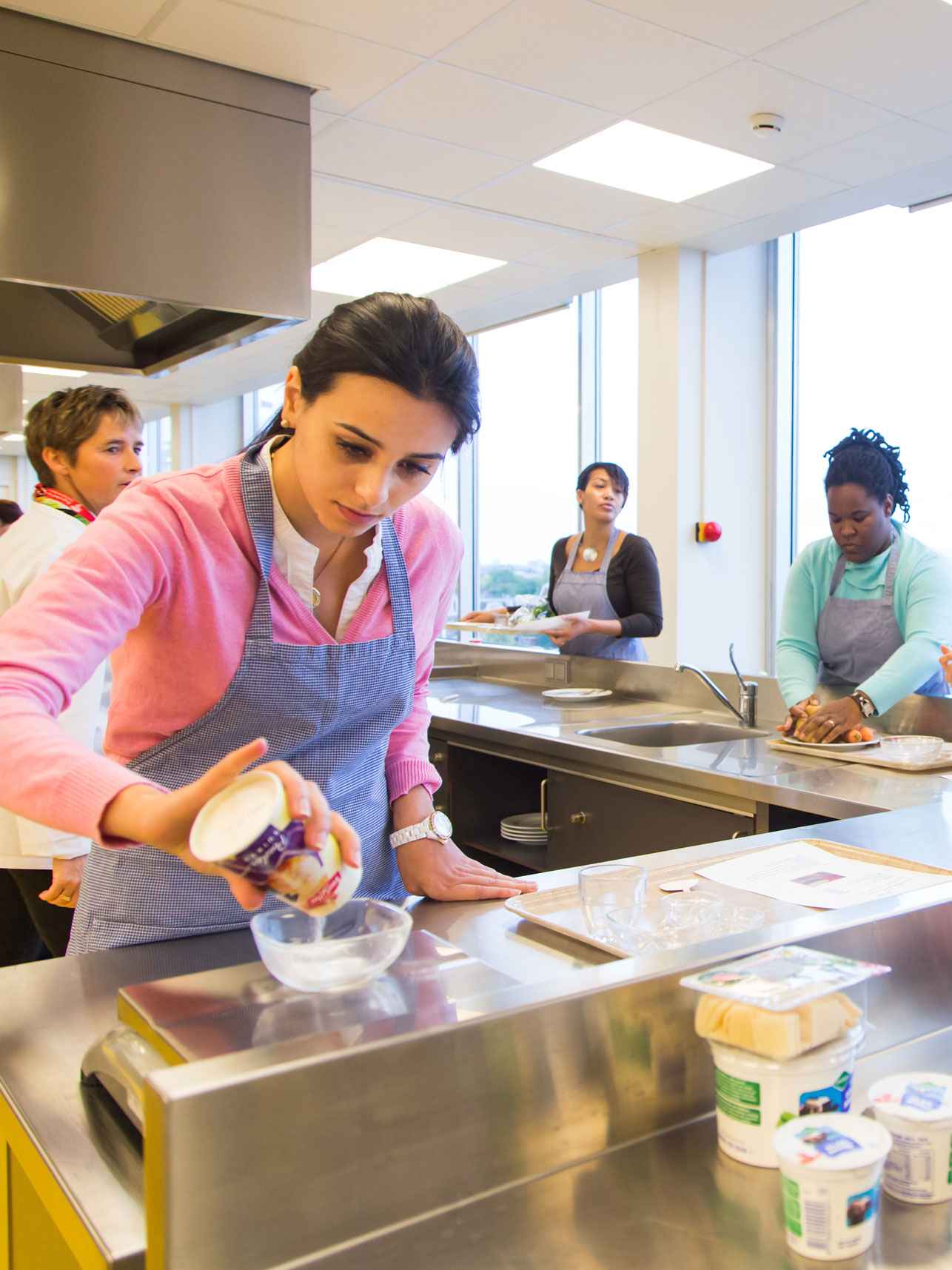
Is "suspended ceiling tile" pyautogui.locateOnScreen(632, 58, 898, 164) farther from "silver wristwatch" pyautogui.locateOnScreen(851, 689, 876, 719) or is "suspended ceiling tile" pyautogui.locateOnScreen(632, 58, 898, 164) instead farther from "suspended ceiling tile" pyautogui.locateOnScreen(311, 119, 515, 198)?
"silver wristwatch" pyautogui.locateOnScreen(851, 689, 876, 719)

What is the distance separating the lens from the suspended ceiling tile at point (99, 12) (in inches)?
116

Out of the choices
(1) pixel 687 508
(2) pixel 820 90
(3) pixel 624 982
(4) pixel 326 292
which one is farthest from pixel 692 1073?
(4) pixel 326 292

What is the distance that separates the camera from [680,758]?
9.26 ft

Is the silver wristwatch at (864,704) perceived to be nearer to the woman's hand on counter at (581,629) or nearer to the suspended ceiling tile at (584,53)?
the woman's hand on counter at (581,629)

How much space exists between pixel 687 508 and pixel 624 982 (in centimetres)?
483

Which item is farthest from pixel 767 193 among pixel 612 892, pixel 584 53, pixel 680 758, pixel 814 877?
pixel 612 892

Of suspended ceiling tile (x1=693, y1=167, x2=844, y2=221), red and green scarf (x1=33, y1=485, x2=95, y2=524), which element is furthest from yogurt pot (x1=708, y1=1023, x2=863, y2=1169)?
suspended ceiling tile (x1=693, y1=167, x2=844, y2=221)

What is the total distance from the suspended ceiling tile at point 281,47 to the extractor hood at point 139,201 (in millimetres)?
70

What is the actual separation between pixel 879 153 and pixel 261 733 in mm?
3822

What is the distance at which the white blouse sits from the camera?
4.46ft

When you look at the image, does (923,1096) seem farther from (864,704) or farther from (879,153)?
(879,153)

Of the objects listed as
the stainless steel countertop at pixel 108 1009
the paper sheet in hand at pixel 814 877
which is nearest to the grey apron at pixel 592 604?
the paper sheet in hand at pixel 814 877

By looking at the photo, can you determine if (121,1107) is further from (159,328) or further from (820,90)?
(820,90)

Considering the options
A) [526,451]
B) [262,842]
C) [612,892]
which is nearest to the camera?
[262,842]
